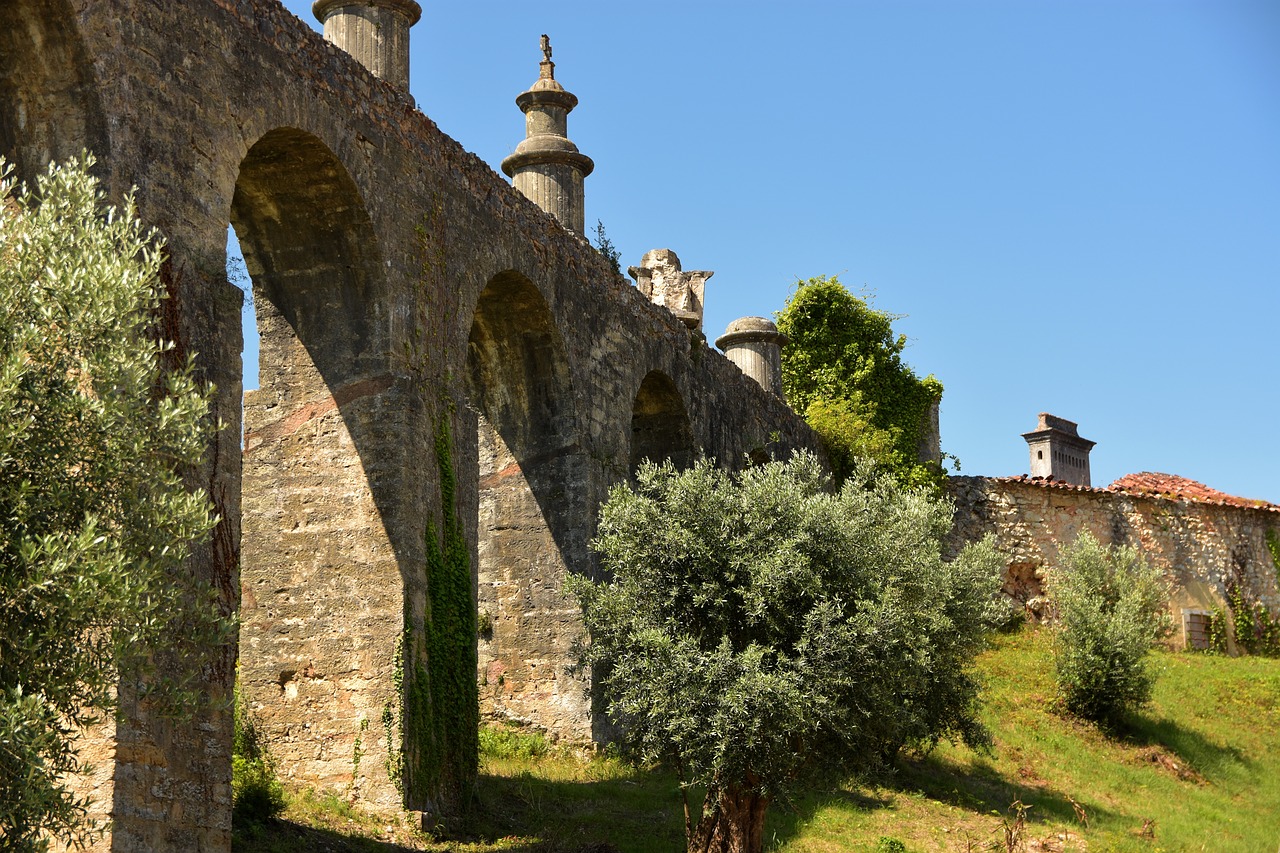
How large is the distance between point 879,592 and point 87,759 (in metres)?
6.72

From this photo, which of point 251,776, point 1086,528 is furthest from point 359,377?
point 1086,528

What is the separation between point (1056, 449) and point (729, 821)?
102 ft

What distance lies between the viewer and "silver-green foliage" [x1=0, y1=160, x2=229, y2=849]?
21.6 ft

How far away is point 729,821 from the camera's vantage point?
12555 mm

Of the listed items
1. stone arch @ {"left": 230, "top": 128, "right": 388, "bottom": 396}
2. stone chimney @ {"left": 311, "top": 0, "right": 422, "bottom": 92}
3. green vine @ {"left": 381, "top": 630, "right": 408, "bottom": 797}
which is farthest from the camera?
stone chimney @ {"left": 311, "top": 0, "right": 422, "bottom": 92}

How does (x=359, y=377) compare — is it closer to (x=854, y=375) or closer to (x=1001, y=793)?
(x=1001, y=793)

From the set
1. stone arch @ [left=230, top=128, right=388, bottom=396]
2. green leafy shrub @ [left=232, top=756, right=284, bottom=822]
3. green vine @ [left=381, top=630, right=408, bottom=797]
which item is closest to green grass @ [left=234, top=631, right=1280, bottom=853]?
green leafy shrub @ [left=232, top=756, right=284, bottom=822]

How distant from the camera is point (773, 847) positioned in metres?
13.8

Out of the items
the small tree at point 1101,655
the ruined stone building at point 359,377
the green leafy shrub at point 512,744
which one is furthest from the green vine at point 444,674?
the small tree at point 1101,655

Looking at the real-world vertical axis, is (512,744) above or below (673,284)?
below

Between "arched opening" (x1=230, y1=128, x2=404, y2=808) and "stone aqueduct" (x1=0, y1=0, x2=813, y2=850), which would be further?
"arched opening" (x1=230, y1=128, x2=404, y2=808)

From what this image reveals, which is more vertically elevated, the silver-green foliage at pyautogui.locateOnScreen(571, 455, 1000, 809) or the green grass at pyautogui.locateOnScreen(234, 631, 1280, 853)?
the silver-green foliage at pyautogui.locateOnScreen(571, 455, 1000, 809)

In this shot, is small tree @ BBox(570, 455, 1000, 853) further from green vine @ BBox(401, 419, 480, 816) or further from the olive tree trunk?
green vine @ BBox(401, 419, 480, 816)

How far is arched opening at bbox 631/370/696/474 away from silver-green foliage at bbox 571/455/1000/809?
593 cm
